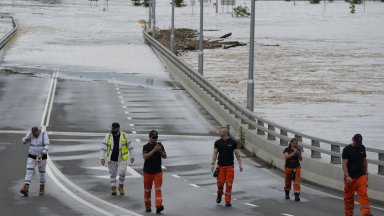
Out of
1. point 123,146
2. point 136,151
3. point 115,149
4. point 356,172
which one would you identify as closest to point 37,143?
point 115,149

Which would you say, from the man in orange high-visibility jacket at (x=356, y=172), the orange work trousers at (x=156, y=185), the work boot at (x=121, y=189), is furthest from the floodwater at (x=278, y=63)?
the man in orange high-visibility jacket at (x=356, y=172)

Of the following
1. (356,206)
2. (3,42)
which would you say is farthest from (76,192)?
(3,42)

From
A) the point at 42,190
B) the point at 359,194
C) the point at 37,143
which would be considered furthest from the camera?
the point at 42,190

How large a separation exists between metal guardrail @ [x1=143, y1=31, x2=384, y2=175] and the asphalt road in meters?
1.02

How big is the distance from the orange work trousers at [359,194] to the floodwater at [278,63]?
778 inches

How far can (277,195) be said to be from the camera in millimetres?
24609

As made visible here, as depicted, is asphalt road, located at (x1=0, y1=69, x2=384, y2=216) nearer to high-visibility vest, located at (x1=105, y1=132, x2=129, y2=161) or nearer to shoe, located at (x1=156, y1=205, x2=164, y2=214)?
shoe, located at (x1=156, y1=205, x2=164, y2=214)

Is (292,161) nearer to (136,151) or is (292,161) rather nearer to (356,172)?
(356,172)

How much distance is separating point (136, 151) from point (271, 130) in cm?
454

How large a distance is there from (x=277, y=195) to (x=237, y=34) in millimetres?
102168

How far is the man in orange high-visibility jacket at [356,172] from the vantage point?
19.5 meters

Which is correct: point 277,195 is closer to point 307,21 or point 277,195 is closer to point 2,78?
point 2,78

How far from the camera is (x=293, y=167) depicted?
2381 cm

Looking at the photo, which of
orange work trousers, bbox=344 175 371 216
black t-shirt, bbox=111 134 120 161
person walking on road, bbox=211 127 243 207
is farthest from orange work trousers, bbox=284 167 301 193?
black t-shirt, bbox=111 134 120 161
